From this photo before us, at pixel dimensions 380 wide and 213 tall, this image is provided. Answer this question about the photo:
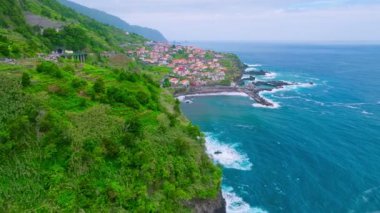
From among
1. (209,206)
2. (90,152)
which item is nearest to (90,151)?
(90,152)

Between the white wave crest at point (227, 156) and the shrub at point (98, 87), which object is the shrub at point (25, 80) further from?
the white wave crest at point (227, 156)

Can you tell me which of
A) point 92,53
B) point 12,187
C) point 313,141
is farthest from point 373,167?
point 92,53

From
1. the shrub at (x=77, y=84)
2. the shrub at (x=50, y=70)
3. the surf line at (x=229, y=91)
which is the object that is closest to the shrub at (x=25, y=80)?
the shrub at (x=50, y=70)

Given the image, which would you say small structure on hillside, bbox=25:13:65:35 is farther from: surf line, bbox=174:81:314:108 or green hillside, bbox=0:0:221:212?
green hillside, bbox=0:0:221:212

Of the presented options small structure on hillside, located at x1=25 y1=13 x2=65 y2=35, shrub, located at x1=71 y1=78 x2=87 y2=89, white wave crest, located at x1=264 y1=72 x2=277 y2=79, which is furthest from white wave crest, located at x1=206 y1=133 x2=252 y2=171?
white wave crest, located at x1=264 y1=72 x2=277 y2=79

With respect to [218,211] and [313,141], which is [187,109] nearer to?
[313,141]

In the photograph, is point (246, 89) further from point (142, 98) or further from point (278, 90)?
point (142, 98)
